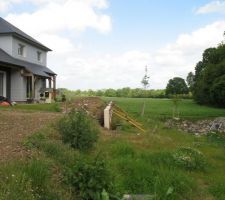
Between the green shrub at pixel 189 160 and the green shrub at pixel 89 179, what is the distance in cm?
299

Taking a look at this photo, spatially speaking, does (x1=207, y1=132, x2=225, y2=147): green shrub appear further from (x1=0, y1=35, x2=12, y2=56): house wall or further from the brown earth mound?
(x1=0, y1=35, x2=12, y2=56): house wall

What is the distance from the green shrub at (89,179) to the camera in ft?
18.9

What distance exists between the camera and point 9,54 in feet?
98.1

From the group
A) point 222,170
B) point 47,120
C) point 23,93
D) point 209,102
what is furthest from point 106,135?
point 209,102

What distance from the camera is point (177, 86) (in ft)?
282

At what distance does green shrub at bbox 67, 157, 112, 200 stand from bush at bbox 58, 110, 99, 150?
7.99 ft

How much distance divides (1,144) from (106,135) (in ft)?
14.6

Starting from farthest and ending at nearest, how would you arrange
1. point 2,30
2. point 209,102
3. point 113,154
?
point 209,102 < point 2,30 < point 113,154

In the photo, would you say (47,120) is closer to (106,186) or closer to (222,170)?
(222,170)

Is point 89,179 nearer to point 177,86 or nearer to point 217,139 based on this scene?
point 217,139

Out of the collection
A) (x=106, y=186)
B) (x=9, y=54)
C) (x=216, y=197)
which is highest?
(x=9, y=54)

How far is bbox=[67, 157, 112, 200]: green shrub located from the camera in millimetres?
5754

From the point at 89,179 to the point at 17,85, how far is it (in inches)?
973

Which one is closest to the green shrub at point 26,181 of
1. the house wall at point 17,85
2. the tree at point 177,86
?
the house wall at point 17,85
